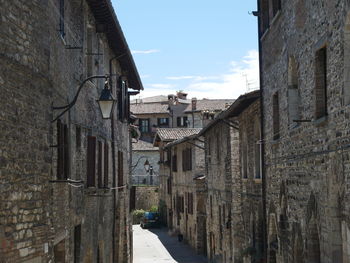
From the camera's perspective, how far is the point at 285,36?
13969 mm

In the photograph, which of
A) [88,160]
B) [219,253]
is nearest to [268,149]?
[88,160]

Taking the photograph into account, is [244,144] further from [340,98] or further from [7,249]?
[7,249]

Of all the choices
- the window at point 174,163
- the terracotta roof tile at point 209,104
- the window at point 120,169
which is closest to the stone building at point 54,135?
the window at point 120,169

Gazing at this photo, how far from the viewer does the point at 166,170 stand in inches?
1913

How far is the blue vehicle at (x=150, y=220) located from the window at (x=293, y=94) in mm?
38029

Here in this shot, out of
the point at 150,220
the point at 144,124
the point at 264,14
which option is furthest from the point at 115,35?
the point at 144,124

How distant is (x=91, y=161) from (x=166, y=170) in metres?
32.6

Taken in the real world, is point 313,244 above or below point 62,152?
below

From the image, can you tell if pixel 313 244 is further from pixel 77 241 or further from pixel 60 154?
pixel 77 241

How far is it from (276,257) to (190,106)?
61.0m

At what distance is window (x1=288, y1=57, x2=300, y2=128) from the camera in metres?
13.3

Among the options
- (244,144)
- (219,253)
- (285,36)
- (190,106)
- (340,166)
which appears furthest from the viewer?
(190,106)

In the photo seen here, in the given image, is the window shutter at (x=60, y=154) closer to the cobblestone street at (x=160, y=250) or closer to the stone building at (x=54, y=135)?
the stone building at (x=54, y=135)

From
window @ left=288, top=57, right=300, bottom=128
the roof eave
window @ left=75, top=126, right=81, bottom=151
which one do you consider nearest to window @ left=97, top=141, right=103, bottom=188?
window @ left=75, top=126, right=81, bottom=151
